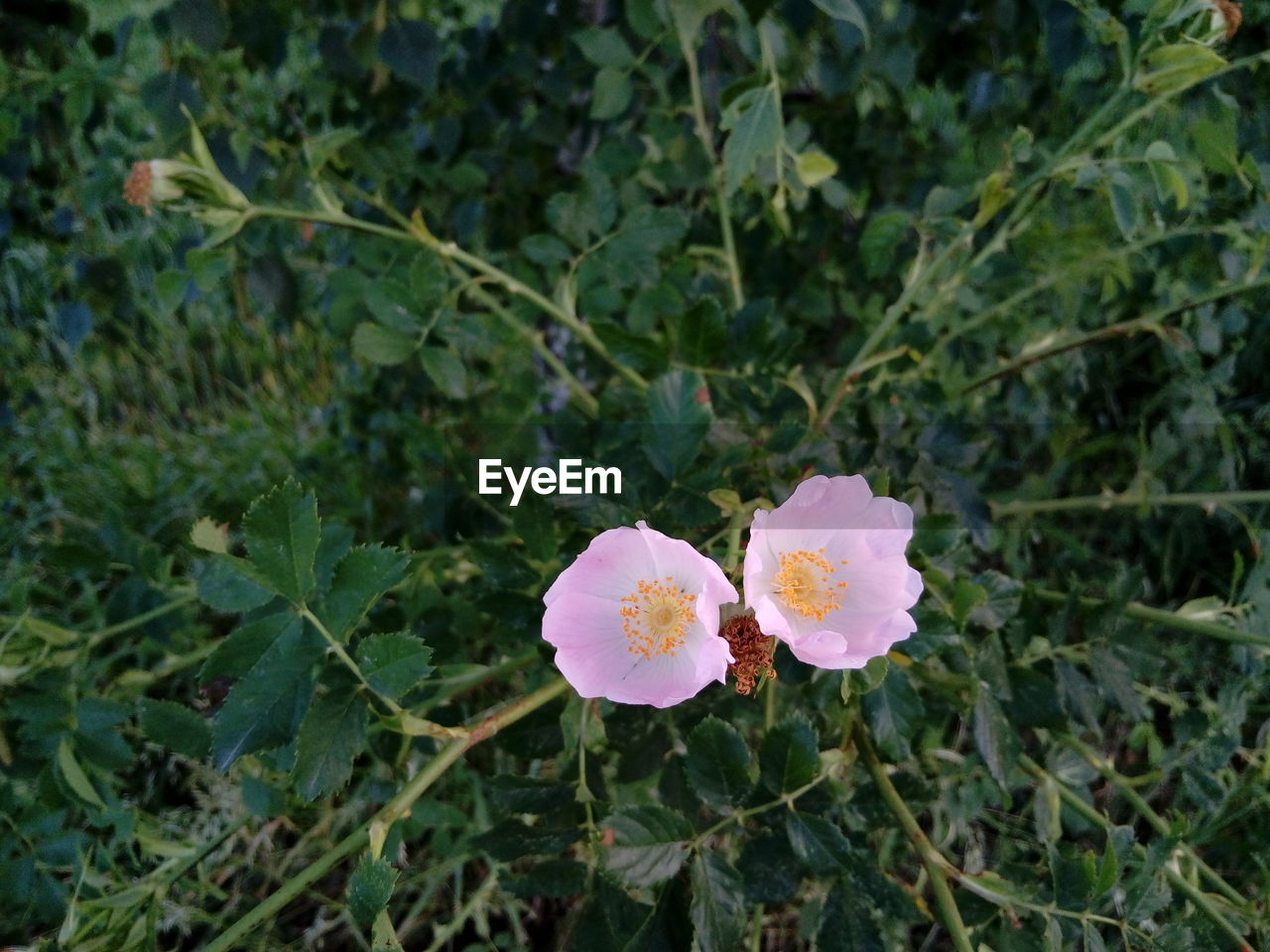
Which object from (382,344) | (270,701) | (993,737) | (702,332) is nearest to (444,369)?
(382,344)

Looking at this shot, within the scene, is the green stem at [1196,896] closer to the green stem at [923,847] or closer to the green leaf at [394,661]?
the green stem at [923,847]

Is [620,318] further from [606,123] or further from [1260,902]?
[1260,902]

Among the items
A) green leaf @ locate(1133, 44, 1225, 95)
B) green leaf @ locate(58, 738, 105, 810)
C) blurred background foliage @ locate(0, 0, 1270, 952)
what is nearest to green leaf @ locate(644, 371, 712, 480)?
blurred background foliage @ locate(0, 0, 1270, 952)

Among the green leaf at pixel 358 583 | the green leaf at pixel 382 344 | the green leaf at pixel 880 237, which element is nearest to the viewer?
the green leaf at pixel 358 583

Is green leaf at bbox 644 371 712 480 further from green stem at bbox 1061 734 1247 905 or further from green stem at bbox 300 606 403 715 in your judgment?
green stem at bbox 1061 734 1247 905

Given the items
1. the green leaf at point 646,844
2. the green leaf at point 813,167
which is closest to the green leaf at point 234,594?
the green leaf at point 646,844
